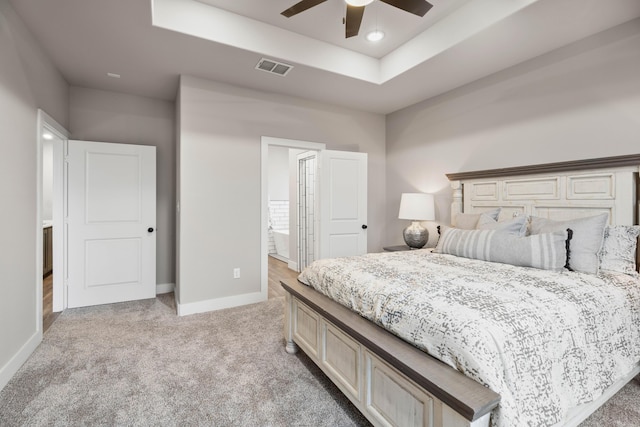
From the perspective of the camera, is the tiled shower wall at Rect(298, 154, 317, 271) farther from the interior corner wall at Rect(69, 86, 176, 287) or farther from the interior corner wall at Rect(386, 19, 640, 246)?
the interior corner wall at Rect(69, 86, 176, 287)

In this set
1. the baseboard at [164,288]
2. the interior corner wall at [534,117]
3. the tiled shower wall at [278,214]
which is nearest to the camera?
the interior corner wall at [534,117]

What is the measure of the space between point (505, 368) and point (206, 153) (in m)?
3.23

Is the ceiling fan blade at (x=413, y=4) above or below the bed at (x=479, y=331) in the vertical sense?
above

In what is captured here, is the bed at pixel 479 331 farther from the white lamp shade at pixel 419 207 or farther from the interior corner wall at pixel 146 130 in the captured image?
the interior corner wall at pixel 146 130

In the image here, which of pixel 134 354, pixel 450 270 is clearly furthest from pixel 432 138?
pixel 134 354

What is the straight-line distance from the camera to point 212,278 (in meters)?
3.46

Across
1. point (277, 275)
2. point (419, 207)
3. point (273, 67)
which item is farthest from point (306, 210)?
point (273, 67)

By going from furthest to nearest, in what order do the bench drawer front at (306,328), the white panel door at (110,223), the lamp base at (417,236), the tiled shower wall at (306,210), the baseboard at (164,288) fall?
the tiled shower wall at (306,210)
the baseboard at (164,288)
the lamp base at (417,236)
the white panel door at (110,223)
the bench drawer front at (306,328)

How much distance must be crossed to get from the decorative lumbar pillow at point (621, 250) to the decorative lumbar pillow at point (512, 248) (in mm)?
351

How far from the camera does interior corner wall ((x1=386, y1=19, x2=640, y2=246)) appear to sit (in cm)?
245

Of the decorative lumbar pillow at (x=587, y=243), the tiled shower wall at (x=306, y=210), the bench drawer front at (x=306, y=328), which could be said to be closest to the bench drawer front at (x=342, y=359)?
the bench drawer front at (x=306, y=328)

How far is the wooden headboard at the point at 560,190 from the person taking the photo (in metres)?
2.36

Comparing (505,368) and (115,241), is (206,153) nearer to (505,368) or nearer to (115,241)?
(115,241)

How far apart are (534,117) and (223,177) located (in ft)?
10.6
